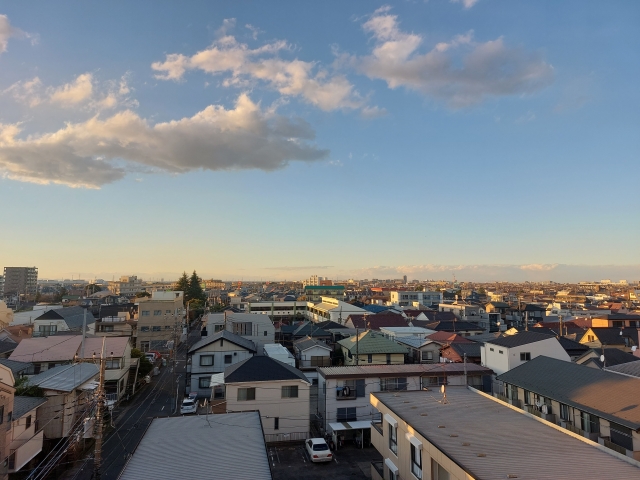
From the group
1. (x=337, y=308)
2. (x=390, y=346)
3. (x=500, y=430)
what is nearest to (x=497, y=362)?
(x=390, y=346)

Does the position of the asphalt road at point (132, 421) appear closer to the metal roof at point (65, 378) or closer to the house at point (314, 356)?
the metal roof at point (65, 378)

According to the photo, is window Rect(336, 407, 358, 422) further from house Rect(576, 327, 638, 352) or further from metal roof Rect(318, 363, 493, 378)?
house Rect(576, 327, 638, 352)

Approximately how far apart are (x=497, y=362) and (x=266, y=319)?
2623 centimetres

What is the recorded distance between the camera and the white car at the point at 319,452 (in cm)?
1792

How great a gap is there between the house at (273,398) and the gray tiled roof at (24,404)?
8.65 m

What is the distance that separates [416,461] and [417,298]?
85231 mm

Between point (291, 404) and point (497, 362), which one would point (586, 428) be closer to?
point (497, 362)

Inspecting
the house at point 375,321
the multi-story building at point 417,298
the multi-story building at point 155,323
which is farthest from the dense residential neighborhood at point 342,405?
the multi-story building at point 417,298

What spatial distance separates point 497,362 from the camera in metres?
28.0

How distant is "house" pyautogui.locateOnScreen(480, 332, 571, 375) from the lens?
88.0ft

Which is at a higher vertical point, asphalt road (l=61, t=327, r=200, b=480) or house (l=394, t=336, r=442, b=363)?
house (l=394, t=336, r=442, b=363)

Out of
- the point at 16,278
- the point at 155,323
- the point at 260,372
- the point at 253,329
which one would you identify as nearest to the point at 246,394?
the point at 260,372

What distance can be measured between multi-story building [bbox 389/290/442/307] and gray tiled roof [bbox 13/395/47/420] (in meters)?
82.8

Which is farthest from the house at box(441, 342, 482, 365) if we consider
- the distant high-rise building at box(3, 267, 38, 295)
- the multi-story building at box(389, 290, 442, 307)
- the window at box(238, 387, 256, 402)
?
the distant high-rise building at box(3, 267, 38, 295)
